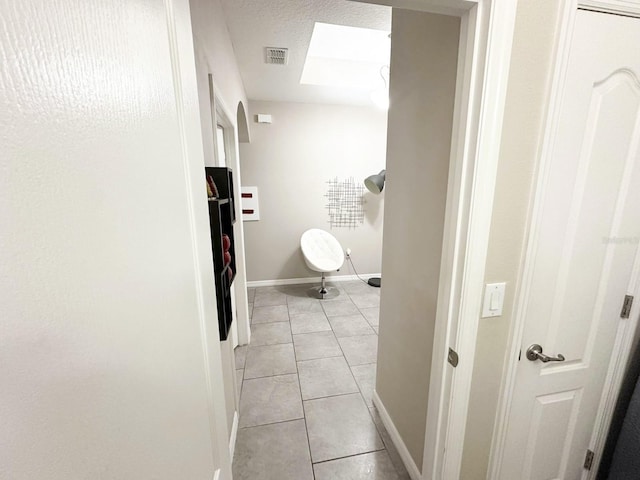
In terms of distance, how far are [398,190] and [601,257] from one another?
884 millimetres

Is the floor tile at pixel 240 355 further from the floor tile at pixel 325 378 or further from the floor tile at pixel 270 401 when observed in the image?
the floor tile at pixel 325 378

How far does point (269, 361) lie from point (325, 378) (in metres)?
0.56

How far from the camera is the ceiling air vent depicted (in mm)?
2221

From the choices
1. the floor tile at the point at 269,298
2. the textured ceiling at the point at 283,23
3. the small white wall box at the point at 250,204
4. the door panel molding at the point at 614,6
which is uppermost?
the textured ceiling at the point at 283,23

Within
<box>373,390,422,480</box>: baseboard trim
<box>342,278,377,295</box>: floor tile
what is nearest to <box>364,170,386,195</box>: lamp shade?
<box>342,278,377,295</box>: floor tile

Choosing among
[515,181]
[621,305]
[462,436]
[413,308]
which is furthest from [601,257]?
[462,436]

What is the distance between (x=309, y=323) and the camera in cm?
313

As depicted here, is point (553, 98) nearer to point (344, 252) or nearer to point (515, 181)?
point (515, 181)

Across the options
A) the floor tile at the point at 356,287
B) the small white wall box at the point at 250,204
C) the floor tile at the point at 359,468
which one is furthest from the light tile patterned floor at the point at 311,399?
the small white wall box at the point at 250,204

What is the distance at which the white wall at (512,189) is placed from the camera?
838mm

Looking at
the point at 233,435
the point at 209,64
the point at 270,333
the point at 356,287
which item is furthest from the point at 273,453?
the point at 356,287

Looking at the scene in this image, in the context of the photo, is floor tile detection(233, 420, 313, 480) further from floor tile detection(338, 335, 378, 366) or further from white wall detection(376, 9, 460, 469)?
floor tile detection(338, 335, 378, 366)

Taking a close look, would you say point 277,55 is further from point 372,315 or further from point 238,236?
point 372,315

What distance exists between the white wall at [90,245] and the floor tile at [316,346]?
6.94 feet
